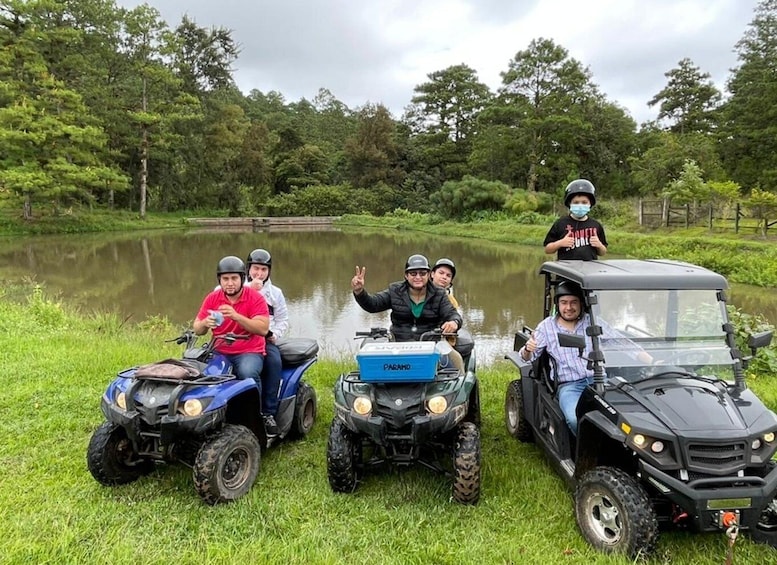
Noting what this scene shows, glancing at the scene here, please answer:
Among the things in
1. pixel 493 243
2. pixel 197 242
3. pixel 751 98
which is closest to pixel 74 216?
pixel 197 242

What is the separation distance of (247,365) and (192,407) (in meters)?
0.74

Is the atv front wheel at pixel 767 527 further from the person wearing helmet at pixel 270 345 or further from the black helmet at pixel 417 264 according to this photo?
the person wearing helmet at pixel 270 345

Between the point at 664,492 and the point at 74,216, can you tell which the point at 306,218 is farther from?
the point at 664,492

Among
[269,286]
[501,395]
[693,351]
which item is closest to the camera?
[693,351]

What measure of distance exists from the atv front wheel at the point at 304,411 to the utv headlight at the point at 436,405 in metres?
1.50

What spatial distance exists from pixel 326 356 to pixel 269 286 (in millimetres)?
2826

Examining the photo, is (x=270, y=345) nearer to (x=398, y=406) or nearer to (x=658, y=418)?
(x=398, y=406)

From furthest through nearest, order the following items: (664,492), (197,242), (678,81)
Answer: (678,81) → (197,242) → (664,492)

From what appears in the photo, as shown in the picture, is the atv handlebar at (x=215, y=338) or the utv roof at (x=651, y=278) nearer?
the utv roof at (x=651, y=278)

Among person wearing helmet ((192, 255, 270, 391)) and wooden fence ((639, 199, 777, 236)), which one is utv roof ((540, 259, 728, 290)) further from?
wooden fence ((639, 199, 777, 236))

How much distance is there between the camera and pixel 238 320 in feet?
12.6

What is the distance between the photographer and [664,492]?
2.58 meters

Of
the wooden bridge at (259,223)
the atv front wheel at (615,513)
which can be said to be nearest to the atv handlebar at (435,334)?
the atv front wheel at (615,513)

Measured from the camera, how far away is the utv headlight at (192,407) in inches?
127
